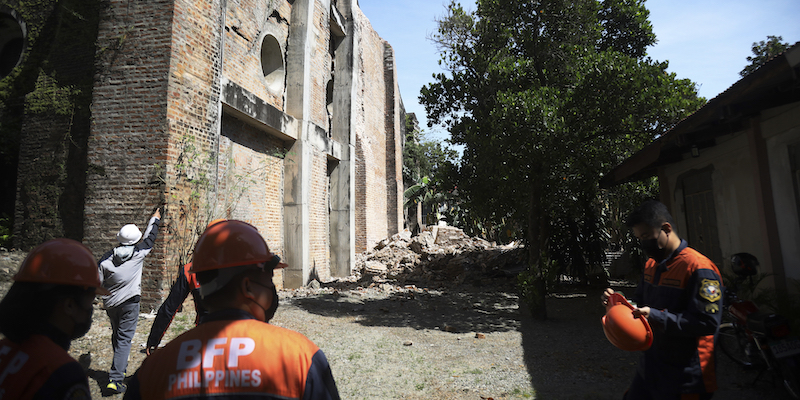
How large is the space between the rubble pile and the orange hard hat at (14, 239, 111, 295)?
11343mm

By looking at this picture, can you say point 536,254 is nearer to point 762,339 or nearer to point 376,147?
point 762,339

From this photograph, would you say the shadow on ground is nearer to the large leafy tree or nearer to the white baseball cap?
the large leafy tree

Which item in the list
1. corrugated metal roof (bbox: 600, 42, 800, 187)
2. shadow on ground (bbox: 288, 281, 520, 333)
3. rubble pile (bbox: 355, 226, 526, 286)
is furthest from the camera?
rubble pile (bbox: 355, 226, 526, 286)

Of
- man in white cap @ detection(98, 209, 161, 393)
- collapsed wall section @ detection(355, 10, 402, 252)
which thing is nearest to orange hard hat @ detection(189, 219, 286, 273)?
man in white cap @ detection(98, 209, 161, 393)

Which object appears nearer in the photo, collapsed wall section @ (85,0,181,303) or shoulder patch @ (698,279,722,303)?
shoulder patch @ (698,279,722,303)

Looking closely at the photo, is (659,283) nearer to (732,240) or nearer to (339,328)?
(732,240)

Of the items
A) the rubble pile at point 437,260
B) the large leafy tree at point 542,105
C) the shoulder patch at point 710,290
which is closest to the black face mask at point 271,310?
the shoulder patch at point 710,290

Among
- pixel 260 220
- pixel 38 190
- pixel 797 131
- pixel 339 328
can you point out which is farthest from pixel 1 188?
pixel 797 131

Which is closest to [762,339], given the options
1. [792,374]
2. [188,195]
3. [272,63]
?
[792,374]

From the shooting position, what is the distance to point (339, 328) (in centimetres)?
707

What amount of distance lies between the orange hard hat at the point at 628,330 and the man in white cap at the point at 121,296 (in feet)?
14.4

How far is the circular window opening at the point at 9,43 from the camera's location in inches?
319

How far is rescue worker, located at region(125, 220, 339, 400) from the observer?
3.72 ft

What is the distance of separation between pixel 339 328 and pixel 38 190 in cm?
578
